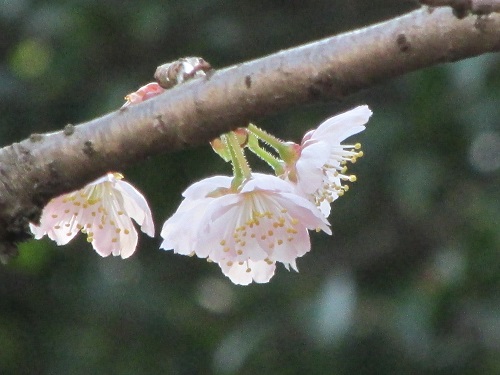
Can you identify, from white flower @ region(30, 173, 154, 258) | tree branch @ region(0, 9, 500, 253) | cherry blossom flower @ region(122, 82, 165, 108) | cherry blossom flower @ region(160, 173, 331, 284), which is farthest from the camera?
white flower @ region(30, 173, 154, 258)

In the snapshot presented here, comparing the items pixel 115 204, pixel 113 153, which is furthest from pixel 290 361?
pixel 113 153

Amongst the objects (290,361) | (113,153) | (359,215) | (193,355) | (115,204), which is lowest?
(193,355)

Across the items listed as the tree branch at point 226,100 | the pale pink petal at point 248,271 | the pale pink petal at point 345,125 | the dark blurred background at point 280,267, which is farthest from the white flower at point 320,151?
the dark blurred background at point 280,267

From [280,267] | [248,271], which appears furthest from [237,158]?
[280,267]

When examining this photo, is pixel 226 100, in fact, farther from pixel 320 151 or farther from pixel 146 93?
pixel 320 151

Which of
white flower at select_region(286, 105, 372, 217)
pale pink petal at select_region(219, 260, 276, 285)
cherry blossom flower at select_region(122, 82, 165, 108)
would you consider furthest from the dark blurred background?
cherry blossom flower at select_region(122, 82, 165, 108)

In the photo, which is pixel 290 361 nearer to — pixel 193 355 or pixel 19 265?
pixel 193 355

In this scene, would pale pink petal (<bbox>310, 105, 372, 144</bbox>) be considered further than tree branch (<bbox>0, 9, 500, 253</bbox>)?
Yes

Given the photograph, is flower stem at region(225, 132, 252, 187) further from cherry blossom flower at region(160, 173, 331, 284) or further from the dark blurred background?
the dark blurred background
